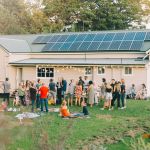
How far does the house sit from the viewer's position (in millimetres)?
27438

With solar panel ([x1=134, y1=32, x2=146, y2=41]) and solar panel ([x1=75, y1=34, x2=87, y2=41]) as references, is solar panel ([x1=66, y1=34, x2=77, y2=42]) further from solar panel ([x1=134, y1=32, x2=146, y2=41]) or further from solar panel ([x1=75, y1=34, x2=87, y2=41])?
solar panel ([x1=134, y1=32, x2=146, y2=41])

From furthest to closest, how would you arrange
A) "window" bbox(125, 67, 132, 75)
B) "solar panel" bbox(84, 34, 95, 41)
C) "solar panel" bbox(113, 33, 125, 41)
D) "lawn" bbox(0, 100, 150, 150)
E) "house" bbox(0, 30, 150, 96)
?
"solar panel" bbox(84, 34, 95, 41)
"solar panel" bbox(113, 33, 125, 41)
"house" bbox(0, 30, 150, 96)
"window" bbox(125, 67, 132, 75)
"lawn" bbox(0, 100, 150, 150)

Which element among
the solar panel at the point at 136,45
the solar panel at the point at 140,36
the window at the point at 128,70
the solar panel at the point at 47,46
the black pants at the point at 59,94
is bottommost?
the black pants at the point at 59,94

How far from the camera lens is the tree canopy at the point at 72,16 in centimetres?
5409

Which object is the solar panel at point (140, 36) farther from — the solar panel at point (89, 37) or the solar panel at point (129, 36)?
the solar panel at point (89, 37)

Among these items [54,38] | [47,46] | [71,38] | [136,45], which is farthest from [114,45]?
[54,38]

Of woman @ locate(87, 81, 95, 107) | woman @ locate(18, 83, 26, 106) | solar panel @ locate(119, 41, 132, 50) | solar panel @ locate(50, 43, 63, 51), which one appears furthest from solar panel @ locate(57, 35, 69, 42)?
woman @ locate(87, 81, 95, 107)

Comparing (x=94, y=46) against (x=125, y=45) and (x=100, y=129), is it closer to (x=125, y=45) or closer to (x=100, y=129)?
(x=125, y=45)

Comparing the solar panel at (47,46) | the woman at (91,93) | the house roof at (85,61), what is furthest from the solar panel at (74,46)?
the woman at (91,93)

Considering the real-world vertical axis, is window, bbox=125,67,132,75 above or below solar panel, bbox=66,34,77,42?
below

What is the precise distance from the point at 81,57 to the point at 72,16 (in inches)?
1073

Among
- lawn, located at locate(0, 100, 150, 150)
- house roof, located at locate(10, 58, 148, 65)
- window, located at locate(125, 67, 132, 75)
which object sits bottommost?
lawn, located at locate(0, 100, 150, 150)

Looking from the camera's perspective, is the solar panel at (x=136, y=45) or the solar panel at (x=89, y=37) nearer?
the solar panel at (x=136, y=45)

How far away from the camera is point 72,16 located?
2239 inches
